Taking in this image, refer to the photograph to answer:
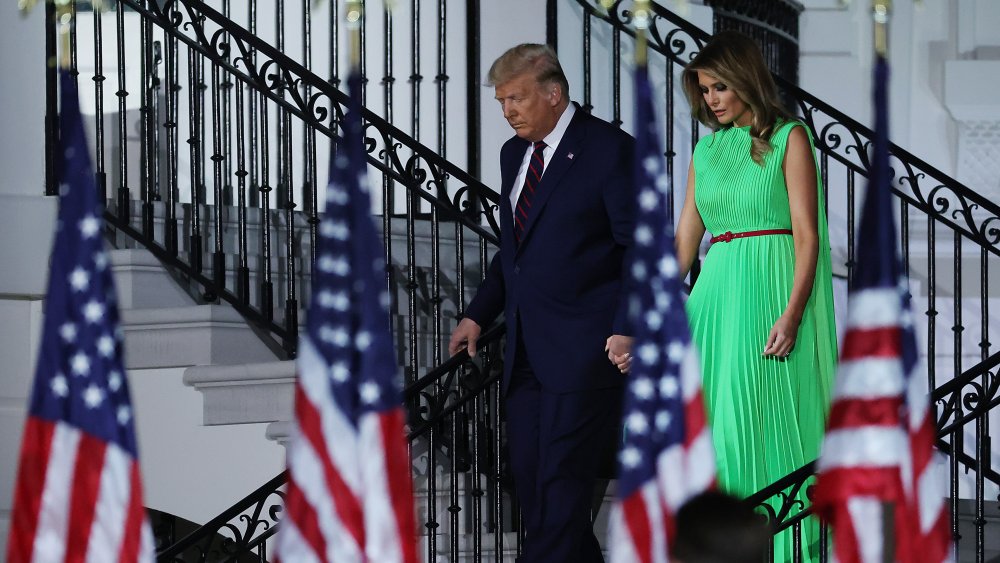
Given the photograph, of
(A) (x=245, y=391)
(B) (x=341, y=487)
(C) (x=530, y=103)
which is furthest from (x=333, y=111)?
(B) (x=341, y=487)

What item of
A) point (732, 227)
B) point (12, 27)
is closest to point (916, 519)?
point (732, 227)

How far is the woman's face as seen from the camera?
4.33 metres

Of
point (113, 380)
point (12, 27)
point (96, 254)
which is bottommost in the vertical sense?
point (113, 380)

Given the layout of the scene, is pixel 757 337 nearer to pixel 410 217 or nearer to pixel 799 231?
pixel 799 231

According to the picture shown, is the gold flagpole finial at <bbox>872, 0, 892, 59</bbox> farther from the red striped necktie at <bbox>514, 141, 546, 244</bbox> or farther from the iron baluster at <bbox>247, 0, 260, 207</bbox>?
the iron baluster at <bbox>247, 0, 260, 207</bbox>

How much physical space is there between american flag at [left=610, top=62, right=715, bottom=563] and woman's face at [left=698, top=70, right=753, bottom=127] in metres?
1.25

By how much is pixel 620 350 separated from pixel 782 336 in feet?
1.43

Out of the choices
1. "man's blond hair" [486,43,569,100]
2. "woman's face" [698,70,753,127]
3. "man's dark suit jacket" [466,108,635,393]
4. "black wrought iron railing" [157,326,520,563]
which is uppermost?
"man's blond hair" [486,43,569,100]

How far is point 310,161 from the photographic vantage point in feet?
19.1

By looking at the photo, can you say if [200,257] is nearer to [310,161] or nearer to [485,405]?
[310,161]

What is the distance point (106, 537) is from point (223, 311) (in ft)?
7.23

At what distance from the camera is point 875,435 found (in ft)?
9.80

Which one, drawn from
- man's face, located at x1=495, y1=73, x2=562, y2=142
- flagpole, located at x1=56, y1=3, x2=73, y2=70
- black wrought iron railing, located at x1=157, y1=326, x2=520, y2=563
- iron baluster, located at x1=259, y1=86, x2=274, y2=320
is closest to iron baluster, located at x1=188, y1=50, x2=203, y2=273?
iron baluster, located at x1=259, y1=86, x2=274, y2=320

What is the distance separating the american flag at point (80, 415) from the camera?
3301 mm
